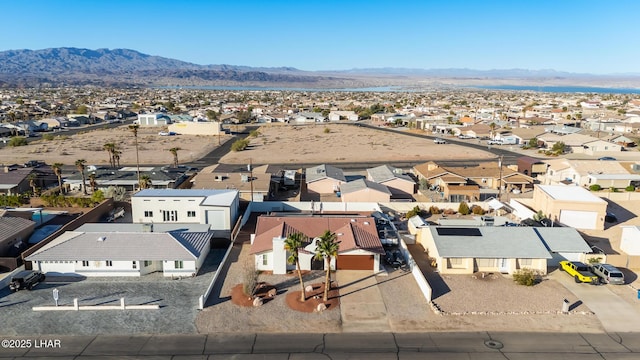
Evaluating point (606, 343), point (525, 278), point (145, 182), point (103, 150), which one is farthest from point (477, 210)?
point (103, 150)

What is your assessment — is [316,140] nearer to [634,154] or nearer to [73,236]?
[634,154]

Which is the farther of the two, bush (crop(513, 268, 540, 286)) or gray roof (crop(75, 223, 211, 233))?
gray roof (crop(75, 223, 211, 233))

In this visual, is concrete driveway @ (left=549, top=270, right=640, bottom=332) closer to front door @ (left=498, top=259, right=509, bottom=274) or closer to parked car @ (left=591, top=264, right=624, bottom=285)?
parked car @ (left=591, top=264, right=624, bottom=285)

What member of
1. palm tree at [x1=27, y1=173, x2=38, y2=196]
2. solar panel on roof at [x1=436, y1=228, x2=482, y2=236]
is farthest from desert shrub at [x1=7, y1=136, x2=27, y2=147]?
solar panel on roof at [x1=436, y1=228, x2=482, y2=236]

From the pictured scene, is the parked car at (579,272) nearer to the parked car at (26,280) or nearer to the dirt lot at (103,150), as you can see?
the parked car at (26,280)

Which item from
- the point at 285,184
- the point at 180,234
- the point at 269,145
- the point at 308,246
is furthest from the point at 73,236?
the point at 269,145

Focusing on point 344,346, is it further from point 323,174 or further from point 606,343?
point 323,174
